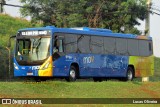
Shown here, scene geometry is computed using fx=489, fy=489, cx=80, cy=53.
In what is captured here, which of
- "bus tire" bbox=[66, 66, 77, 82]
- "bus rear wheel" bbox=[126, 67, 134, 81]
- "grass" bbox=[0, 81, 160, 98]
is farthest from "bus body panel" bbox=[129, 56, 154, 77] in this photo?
"grass" bbox=[0, 81, 160, 98]

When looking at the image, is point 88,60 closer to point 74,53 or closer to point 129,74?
point 74,53

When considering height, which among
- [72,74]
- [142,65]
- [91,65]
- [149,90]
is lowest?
[149,90]

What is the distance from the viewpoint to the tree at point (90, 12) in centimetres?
4688

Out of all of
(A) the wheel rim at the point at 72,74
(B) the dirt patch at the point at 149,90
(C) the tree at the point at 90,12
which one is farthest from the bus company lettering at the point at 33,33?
(C) the tree at the point at 90,12

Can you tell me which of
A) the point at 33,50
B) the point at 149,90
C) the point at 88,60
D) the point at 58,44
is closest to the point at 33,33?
the point at 33,50

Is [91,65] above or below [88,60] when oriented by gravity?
below

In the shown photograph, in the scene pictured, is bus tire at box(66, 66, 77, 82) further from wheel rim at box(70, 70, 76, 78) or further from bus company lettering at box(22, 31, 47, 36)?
bus company lettering at box(22, 31, 47, 36)

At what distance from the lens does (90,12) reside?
46.9 meters

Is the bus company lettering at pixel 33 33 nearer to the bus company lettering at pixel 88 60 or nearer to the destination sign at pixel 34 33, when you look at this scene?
the destination sign at pixel 34 33

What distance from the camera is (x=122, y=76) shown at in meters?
32.0

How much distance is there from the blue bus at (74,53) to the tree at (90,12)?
1384cm

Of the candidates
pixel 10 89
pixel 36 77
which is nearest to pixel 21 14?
pixel 36 77

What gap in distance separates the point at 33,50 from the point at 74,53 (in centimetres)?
248

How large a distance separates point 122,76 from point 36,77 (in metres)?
7.38
